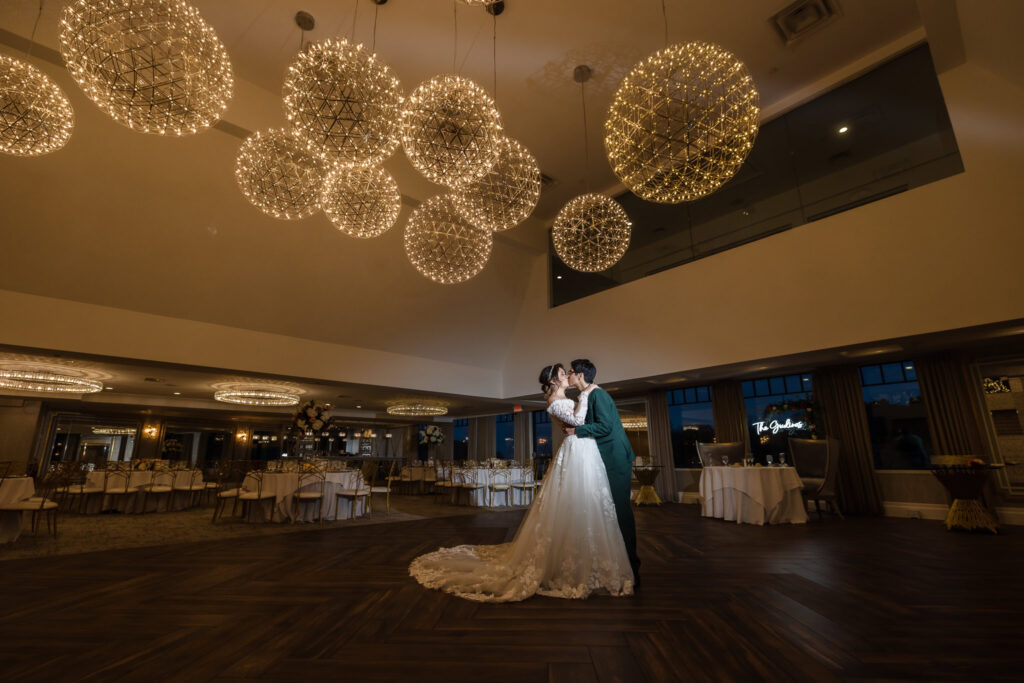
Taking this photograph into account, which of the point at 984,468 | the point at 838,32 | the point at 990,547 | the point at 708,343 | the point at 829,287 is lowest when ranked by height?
the point at 990,547

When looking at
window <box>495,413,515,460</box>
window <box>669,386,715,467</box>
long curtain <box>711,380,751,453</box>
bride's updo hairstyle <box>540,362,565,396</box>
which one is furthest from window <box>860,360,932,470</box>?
window <box>495,413,515,460</box>

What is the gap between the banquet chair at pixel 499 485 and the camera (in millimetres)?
9133

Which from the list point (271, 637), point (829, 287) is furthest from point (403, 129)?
point (829, 287)

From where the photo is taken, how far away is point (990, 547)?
434 cm

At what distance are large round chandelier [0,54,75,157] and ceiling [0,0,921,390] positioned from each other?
9.61ft

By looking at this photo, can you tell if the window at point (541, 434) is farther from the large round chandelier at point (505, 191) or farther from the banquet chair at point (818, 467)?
the large round chandelier at point (505, 191)

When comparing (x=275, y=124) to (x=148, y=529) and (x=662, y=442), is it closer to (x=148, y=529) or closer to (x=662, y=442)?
(x=148, y=529)

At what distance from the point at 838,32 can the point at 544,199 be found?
4.69 meters

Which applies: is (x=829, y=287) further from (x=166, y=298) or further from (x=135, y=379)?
(x=135, y=379)

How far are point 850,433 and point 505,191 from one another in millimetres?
7836

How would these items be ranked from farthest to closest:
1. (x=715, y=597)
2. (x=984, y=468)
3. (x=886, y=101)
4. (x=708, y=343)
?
(x=708, y=343)
(x=886, y=101)
(x=984, y=468)
(x=715, y=597)

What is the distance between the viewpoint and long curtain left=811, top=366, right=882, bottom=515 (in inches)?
288

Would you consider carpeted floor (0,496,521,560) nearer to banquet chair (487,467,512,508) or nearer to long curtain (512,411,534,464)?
banquet chair (487,467,512,508)

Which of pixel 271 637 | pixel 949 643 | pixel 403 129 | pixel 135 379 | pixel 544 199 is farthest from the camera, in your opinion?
pixel 135 379
